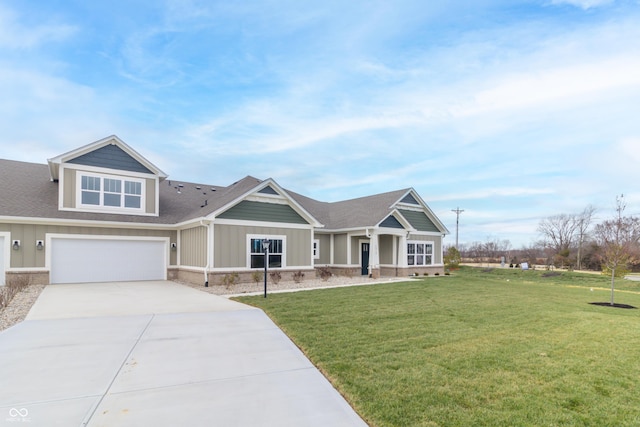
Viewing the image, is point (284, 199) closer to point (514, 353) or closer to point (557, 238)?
point (514, 353)

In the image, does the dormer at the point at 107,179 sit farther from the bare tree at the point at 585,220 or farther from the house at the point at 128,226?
the bare tree at the point at 585,220

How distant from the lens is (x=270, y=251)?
16.5 meters

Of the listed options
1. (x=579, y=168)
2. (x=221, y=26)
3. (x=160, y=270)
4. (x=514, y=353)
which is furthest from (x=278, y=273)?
(x=579, y=168)

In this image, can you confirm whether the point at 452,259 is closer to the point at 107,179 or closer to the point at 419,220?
the point at 419,220

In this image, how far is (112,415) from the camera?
3.59m

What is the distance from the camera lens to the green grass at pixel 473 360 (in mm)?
3783

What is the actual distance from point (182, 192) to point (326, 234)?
8.94m

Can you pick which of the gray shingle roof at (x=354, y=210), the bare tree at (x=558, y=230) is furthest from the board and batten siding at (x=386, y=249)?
the bare tree at (x=558, y=230)

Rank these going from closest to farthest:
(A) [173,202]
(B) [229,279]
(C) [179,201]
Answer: (B) [229,279]
(A) [173,202]
(C) [179,201]

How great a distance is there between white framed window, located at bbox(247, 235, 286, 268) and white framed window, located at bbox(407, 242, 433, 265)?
9.83m

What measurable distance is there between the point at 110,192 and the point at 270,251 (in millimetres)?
7932

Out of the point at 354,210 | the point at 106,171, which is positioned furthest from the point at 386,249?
the point at 106,171

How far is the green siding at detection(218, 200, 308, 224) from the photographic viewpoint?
15.5 m

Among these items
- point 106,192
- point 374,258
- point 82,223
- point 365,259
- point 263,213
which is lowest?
point 365,259
